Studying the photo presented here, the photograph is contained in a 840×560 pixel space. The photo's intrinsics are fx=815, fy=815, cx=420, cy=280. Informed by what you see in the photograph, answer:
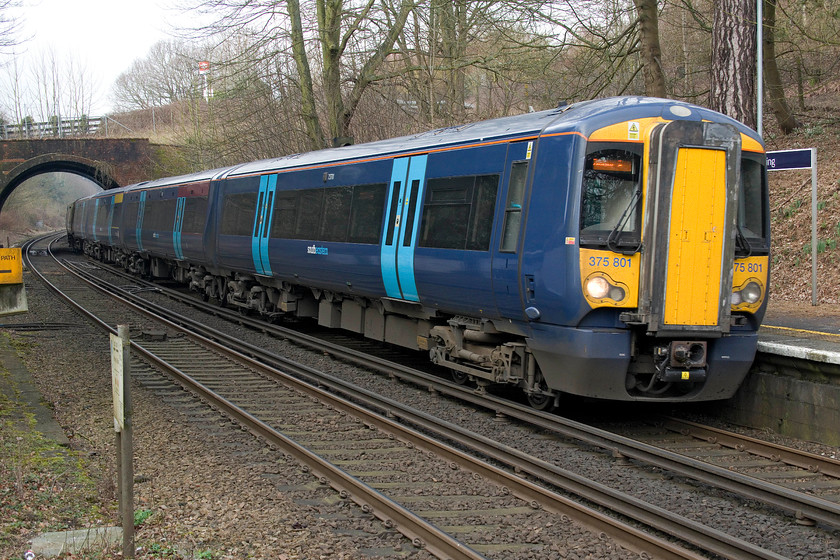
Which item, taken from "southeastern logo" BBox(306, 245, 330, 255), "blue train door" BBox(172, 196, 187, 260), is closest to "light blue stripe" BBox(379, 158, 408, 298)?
"southeastern logo" BBox(306, 245, 330, 255)

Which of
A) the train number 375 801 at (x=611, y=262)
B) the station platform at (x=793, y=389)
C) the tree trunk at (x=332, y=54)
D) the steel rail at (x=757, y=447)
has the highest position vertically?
the tree trunk at (x=332, y=54)

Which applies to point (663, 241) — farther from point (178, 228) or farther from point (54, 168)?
point (54, 168)

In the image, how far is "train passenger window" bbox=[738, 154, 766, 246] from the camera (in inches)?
313

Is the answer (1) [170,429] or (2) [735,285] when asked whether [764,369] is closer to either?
(2) [735,285]

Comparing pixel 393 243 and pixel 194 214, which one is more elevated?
pixel 194 214

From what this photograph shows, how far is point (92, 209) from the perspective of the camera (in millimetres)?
36281

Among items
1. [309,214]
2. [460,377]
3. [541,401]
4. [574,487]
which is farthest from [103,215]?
[574,487]

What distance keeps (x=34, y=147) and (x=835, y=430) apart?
44.6 meters

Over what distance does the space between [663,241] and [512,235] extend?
1530mm

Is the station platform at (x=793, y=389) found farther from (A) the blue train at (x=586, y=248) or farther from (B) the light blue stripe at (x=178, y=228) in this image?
(B) the light blue stripe at (x=178, y=228)

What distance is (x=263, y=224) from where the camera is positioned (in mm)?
15070

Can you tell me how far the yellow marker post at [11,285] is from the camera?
9234 millimetres

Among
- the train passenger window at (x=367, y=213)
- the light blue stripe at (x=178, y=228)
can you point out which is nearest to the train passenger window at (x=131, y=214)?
the light blue stripe at (x=178, y=228)

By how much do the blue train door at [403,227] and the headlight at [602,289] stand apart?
10.1 ft
